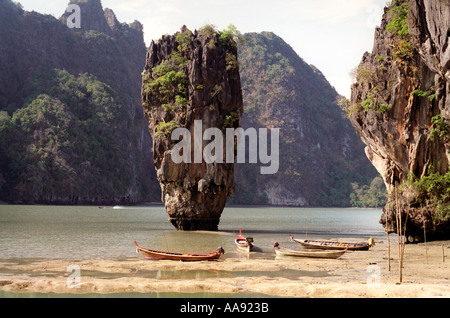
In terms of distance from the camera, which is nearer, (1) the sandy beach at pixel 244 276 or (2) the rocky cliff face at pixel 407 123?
(1) the sandy beach at pixel 244 276

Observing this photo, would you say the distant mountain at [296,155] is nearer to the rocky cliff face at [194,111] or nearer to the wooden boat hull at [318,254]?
the rocky cliff face at [194,111]

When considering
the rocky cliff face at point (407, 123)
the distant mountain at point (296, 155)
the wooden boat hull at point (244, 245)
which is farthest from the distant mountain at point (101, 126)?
the wooden boat hull at point (244, 245)

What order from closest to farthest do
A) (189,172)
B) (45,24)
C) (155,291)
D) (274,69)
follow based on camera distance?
1. (155,291)
2. (189,172)
3. (45,24)
4. (274,69)

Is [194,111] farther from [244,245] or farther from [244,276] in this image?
[244,276]

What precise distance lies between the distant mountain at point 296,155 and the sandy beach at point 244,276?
138 meters

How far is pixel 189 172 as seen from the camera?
41.5 metres

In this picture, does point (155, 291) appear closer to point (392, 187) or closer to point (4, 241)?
point (4, 241)

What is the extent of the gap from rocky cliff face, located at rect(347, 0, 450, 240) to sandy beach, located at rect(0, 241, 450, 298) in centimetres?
442

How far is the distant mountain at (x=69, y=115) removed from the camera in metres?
111

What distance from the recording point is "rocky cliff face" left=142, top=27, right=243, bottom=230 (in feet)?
136
